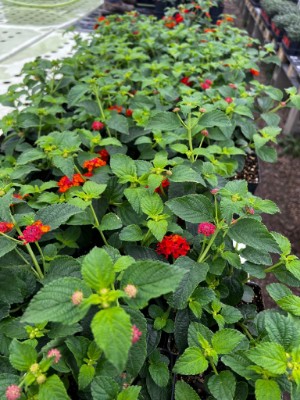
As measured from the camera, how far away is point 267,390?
59 cm

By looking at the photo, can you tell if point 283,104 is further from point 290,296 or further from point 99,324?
point 99,324

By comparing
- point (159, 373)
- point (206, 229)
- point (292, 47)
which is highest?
point (206, 229)

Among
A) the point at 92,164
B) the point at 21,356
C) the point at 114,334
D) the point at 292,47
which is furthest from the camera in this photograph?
the point at 292,47

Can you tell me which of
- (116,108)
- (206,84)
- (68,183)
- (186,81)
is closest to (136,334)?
(68,183)

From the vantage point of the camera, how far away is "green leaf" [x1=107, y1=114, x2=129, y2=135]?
1261 millimetres

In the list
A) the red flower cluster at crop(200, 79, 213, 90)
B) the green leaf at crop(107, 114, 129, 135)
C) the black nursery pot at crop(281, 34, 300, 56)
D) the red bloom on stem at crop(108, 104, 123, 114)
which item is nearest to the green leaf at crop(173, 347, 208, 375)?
the green leaf at crop(107, 114, 129, 135)

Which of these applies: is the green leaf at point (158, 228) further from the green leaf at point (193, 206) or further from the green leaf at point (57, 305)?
the green leaf at point (57, 305)

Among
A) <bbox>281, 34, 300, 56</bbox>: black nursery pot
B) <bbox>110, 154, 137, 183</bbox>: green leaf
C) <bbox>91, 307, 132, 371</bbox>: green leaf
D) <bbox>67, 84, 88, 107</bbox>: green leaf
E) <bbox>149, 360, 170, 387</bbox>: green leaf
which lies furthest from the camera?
<bbox>281, 34, 300, 56</bbox>: black nursery pot

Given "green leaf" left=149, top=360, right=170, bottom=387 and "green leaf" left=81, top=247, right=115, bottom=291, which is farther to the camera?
"green leaf" left=149, top=360, right=170, bottom=387

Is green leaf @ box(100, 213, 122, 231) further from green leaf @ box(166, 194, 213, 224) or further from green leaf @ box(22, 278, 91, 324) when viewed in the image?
green leaf @ box(22, 278, 91, 324)

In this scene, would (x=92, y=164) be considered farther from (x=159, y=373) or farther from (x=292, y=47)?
(x=292, y=47)

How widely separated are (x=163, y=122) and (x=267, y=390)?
77 cm

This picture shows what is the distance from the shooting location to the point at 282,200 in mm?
2164

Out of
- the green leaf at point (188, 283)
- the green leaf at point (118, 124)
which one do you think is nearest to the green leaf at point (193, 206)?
the green leaf at point (188, 283)
